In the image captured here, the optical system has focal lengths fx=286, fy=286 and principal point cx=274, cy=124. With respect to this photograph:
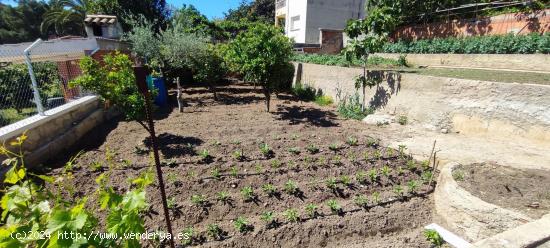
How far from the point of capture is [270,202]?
4055 millimetres

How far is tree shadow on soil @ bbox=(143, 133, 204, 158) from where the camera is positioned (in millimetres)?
5344

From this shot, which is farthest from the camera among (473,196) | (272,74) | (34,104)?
(272,74)

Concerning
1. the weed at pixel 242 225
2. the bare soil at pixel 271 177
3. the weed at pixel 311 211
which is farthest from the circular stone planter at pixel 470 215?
the weed at pixel 242 225

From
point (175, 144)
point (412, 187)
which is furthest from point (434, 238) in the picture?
point (175, 144)

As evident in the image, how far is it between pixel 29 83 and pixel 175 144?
312 centimetres

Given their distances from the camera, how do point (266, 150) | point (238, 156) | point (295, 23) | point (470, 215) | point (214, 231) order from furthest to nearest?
point (295, 23), point (266, 150), point (238, 156), point (470, 215), point (214, 231)

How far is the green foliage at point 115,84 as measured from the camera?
17.4 ft

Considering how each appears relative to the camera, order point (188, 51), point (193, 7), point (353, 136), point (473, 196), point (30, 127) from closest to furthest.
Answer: point (473, 196), point (30, 127), point (353, 136), point (188, 51), point (193, 7)

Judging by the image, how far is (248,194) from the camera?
4098mm

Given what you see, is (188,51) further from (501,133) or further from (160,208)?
(501,133)

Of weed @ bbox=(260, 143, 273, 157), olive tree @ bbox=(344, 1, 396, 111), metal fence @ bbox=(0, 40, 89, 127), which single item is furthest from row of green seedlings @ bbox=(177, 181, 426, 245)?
olive tree @ bbox=(344, 1, 396, 111)

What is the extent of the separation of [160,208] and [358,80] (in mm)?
6426

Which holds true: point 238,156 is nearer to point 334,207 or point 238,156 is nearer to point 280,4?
point 334,207

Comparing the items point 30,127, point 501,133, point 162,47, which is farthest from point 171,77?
point 501,133
